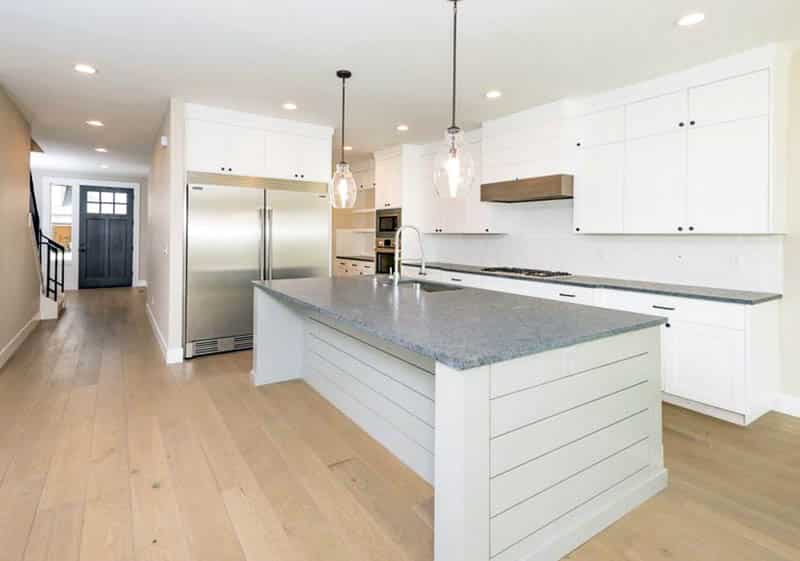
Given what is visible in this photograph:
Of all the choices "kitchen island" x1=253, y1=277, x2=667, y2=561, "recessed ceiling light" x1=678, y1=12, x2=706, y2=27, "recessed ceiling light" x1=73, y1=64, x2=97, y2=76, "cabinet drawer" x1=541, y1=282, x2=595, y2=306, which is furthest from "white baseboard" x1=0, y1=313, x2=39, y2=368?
"recessed ceiling light" x1=678, y1=12, x2=706, y2=27

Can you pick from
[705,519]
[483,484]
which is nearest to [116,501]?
[483,484]

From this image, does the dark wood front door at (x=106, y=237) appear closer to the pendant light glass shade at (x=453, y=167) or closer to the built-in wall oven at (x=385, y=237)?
the built-in wall oven at (x=385, y=237)

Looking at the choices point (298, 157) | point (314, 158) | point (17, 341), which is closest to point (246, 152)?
point (298, 157)

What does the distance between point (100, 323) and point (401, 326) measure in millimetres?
5958

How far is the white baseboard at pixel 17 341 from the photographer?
13.7 ft

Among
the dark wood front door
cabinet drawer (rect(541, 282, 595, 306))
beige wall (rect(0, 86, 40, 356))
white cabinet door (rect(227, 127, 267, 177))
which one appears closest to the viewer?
cabinet drawer (rect(541, 282, 595, 306))

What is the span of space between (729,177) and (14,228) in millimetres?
6589

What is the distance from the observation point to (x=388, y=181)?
6.24 m

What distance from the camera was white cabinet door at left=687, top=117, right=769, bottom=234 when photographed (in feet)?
9.71

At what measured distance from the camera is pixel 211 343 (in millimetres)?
4594

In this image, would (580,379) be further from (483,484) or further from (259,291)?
(259,291)

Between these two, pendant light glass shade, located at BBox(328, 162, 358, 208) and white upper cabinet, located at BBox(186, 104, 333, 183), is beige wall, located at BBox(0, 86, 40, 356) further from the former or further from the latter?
pendant light glass shade, located at BBox(328, 162, 358, 208)

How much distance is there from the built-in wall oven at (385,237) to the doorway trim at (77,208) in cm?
664

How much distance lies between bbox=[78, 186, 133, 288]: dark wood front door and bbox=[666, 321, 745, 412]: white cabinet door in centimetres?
1064
